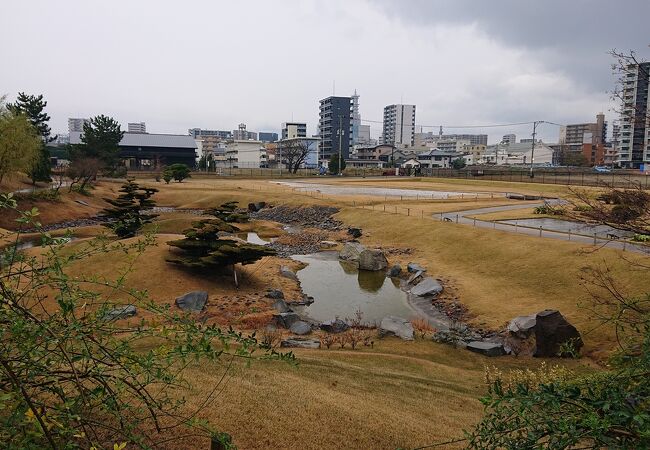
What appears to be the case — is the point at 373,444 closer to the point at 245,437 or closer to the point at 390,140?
the point at 245,437

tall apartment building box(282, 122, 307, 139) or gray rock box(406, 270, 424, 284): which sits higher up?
tall apartment building box(282, 122, 307, 139)

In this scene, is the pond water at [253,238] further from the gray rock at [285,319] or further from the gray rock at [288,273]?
the gray rock at [285,319]

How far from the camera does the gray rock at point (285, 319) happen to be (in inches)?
664

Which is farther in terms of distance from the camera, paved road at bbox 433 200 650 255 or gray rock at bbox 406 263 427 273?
gray rock at bbox 406 263 427 273

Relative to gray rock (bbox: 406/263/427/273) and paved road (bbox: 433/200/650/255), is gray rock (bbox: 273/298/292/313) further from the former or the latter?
paved road (bbox: 433/200/650/255)

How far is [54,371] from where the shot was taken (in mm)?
3957

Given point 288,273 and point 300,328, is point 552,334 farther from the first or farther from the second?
point 288,273

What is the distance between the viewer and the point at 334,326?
16.8m

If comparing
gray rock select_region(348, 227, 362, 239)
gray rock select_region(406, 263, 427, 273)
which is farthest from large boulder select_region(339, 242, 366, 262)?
gray rock select_region(348, 227, 362, 239)

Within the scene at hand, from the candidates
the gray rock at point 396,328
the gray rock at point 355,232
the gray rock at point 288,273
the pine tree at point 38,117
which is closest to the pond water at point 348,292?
the gray rock at point 288,273

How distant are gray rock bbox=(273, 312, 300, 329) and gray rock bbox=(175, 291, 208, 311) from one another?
3.04 metres

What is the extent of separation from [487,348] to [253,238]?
81.2ft

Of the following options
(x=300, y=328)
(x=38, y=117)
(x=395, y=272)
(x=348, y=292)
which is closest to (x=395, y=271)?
(x=395, y=272)

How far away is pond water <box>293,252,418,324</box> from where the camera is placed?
64.9 ft
